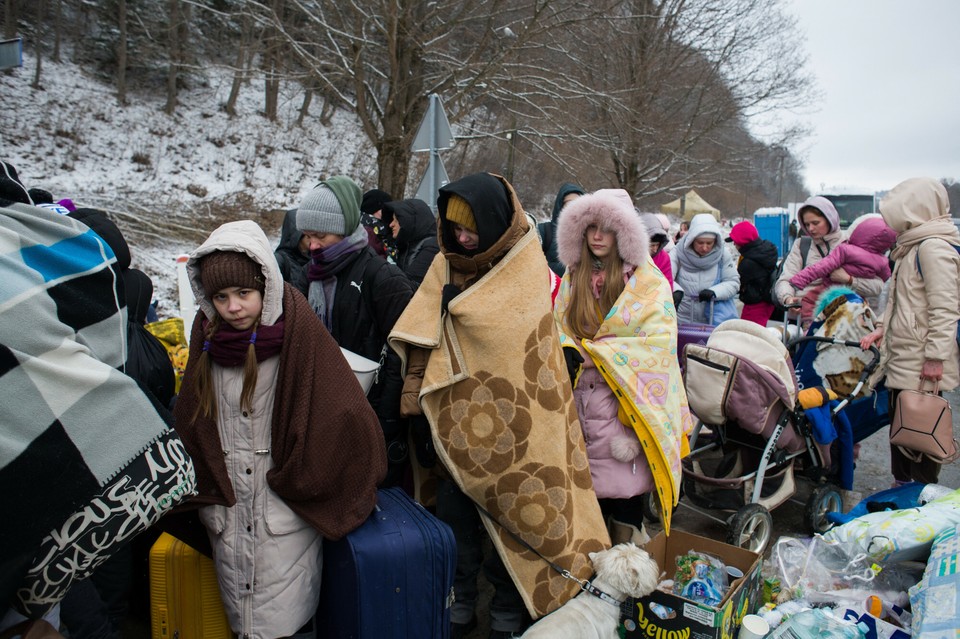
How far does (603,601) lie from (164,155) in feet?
59.8

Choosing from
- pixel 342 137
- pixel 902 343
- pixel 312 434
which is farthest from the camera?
pixel 342 137

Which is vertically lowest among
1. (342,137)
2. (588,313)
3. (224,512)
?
(224,512)

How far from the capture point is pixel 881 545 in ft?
9.94

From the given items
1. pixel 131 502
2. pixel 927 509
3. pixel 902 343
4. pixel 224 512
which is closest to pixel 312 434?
pixel 224 512

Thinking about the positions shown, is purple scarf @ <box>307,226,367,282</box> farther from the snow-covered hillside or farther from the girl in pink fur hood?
the snow-covered hillside

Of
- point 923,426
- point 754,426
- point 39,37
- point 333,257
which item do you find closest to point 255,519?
point 333,257

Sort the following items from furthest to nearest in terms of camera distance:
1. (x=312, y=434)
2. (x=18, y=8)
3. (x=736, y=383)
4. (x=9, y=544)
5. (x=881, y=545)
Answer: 1. (x=18, y=8)
2. (x=736, y=383)
3. (x=881, y=545)
4. (x=312, y=434)
5. (x=9, y=544)

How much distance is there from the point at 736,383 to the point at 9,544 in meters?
3.42

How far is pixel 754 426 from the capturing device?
3.74 metres

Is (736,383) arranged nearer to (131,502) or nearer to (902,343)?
(902,343)

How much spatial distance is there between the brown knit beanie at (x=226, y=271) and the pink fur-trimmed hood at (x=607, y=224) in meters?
1.64

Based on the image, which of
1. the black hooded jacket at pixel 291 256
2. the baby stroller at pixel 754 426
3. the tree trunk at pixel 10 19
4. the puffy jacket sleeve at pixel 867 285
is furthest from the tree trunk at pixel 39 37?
the puffy jacket sleeve at pixel 867 285

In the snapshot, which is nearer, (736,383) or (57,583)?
(57,583)

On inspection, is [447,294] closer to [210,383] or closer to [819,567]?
[210,383]
